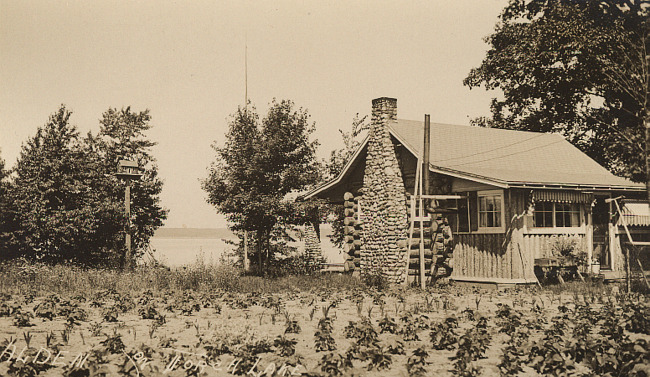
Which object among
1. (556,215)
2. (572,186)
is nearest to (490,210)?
(556,215)

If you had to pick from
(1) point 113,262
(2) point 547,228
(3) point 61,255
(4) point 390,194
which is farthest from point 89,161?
(2) point 547,228

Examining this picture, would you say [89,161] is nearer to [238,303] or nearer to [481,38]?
[238,303]

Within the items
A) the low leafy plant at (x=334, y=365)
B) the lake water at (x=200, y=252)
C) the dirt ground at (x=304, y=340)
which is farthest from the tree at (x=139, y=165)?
the low leafy plant at (x=334, y=365)

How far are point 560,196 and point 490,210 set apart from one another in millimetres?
2172

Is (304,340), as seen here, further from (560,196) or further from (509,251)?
(560,196)

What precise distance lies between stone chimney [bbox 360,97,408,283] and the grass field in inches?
154

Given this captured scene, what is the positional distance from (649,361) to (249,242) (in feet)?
89.1

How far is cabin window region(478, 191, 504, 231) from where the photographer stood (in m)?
19.7

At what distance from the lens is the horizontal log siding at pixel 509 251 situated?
19.1 metres

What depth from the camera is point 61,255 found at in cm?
2698

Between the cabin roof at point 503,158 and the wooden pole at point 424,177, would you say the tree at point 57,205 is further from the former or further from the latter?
the wooden pole at point 424,177

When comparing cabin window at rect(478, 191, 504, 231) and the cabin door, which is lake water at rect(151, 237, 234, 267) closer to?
cabin window at rect(478, 191, 504, 231)

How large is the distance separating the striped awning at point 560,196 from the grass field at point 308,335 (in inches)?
112

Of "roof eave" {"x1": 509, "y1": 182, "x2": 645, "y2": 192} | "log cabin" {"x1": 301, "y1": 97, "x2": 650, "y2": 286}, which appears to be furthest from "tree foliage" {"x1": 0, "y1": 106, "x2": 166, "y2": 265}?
"roof eave" {"x1": 509, "y1": 182, "x2": 645, "y2": 192}
